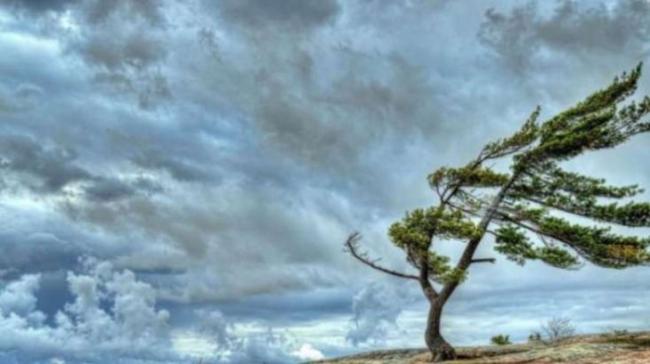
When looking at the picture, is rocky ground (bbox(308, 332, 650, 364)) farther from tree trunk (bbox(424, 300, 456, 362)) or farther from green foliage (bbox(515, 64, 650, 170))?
green foliage (bbox(515, 64, 650, 170))

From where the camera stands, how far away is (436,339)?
33.0 metres

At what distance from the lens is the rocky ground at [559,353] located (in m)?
26.5

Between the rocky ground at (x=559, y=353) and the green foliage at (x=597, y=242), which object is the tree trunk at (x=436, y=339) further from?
the green foliage at (x=597, y=242)

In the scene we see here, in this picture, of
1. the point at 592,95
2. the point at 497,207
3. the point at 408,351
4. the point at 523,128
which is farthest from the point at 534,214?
the point at 408,351

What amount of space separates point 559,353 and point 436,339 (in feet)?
20.5

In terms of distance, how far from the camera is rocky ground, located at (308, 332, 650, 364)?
26531 millimetres

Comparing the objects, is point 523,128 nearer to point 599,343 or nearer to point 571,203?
point 571,203

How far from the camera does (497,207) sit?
3494cm

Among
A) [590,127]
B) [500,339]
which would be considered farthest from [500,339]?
[590,127]

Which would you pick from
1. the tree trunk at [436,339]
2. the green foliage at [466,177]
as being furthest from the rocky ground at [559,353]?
the green foliage at [466,177]

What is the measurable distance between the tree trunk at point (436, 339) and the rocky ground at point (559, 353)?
1.84ft

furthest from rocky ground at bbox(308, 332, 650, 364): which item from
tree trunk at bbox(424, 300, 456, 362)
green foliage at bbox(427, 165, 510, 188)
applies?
green foliage at bbox(427, 165, 510, 188)

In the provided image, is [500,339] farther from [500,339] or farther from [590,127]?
[590,127]

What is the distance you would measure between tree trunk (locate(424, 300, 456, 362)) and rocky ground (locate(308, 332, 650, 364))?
56 cm
